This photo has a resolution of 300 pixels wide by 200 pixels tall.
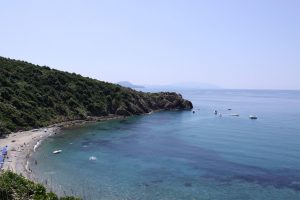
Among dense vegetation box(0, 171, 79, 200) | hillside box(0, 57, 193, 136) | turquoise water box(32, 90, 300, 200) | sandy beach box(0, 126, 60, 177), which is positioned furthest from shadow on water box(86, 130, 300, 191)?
hillside box(0, 57, 193, 136)

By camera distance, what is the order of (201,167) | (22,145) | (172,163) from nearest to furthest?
(201,167) → (172,163) → (22,145)

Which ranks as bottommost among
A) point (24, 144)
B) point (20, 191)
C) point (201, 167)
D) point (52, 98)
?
point (201, 167)

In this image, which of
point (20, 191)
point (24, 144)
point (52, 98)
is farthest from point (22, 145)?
point (52, 98)

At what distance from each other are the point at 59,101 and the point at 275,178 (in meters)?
81.3

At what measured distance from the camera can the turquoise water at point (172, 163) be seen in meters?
51.7

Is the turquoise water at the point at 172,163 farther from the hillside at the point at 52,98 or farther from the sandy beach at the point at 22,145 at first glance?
the hillside at the point at 52,98

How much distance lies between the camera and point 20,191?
36781 millimetres

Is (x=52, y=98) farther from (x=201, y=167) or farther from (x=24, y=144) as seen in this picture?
(x=201, y=167)

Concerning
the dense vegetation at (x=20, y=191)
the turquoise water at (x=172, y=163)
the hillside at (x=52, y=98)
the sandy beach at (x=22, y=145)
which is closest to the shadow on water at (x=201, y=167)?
the turquoise water at (x=172, y=163)

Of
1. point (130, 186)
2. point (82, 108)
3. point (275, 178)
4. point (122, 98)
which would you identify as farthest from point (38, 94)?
point (275, 178)

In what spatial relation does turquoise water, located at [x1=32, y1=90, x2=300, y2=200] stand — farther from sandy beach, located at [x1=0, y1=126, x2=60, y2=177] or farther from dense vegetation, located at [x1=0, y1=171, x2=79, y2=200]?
dense vegetation, located at [x1=0, y1=171, x2=79, y2=200]

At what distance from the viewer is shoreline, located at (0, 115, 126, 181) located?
5988cm

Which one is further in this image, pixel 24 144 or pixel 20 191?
pixel 24 144

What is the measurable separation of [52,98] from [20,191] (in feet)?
280
